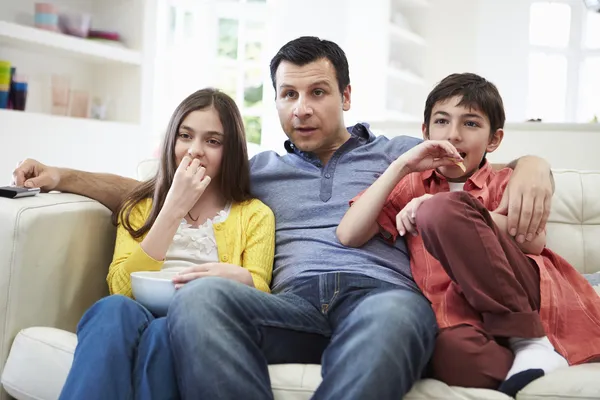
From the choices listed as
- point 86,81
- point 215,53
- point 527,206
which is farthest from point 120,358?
point 215,53

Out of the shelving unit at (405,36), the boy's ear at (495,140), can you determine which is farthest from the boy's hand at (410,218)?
the shelving unit at (405,36)

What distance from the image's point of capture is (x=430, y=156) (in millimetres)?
1581

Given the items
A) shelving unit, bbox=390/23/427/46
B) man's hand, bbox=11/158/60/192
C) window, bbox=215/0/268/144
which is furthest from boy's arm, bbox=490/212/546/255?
shelving unit, bbox=390/23/427/46

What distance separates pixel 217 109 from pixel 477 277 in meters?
0.80

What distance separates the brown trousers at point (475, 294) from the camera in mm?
1308

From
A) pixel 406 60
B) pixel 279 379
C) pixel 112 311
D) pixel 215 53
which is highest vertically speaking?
pixel 406 60

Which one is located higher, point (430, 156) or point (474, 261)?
point (430, 156)

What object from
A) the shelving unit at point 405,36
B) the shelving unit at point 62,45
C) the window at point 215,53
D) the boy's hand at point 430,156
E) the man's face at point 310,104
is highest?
the shelving unit at point 405,36

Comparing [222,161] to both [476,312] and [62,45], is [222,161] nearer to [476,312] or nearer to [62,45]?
[476,312]

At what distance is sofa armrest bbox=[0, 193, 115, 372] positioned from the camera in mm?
1434

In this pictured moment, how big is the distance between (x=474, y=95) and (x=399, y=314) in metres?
0.69

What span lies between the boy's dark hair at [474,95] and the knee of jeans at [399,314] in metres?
0.57

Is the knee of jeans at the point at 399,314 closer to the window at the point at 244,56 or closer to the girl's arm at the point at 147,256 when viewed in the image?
the girl's arm at the point at 147,256

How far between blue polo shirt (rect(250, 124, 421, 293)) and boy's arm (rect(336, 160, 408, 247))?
1.5 inches
